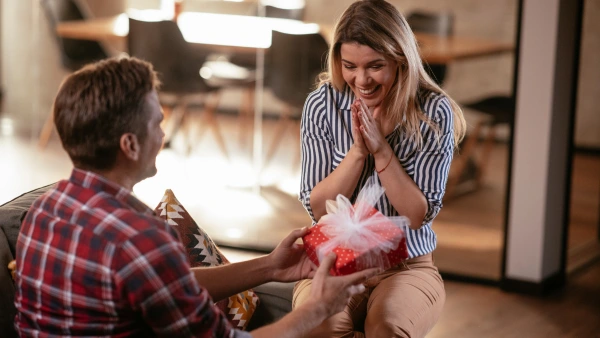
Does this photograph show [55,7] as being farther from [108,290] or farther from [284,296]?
[108,290]

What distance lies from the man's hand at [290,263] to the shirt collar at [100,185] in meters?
0.52

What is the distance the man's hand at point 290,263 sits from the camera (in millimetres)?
2033

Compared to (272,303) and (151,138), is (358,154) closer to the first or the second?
(272,303)

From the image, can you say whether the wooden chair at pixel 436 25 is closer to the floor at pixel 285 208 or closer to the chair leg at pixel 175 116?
the floor at pixel 285 208

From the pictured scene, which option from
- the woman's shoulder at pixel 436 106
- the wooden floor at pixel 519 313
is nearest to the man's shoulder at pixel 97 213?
the woman's shoulder at pixel 436 106

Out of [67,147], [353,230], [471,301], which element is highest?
[67,147]

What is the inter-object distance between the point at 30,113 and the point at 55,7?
0.66 m

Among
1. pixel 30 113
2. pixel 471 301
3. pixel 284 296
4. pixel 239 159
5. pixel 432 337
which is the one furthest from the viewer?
pixel 30 113

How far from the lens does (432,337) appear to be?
135 inches

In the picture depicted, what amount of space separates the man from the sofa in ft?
1.03

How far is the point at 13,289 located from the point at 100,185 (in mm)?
557

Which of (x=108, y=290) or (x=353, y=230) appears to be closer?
(x=108, y=290)

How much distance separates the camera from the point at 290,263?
205 centimetres

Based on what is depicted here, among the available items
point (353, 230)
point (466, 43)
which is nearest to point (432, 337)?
point (466, 43)
